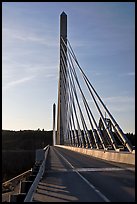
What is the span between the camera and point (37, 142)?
128250mm

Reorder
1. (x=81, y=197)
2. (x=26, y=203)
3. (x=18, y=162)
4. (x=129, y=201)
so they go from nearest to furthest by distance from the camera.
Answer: (x=26, y=203), (x=129, y=201), (x=81, y=197), (x=18, y=162)

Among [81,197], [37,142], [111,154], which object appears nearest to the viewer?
[81,197]

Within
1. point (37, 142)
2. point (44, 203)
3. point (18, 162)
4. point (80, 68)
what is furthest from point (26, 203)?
point (37, 142)

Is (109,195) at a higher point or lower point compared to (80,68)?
lower

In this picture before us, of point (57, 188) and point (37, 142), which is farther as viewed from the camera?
point (37, 142)

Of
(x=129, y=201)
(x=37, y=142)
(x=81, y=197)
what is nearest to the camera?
(x=129, y=201)

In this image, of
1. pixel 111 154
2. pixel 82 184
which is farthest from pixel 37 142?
pixel 82 184

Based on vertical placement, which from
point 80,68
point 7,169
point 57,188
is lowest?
point 7,169

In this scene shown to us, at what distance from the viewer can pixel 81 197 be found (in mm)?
10242

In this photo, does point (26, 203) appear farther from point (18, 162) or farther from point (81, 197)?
point (18, 162)

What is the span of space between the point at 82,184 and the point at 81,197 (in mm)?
3213

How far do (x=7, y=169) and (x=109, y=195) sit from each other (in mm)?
48731

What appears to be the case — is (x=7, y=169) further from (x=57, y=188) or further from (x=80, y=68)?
(x=57, y=188)

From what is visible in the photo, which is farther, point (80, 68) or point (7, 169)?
point (7, 169)
